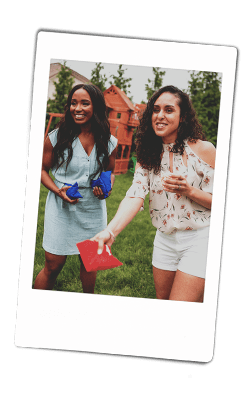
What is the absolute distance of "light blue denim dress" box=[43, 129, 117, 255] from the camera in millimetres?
1916

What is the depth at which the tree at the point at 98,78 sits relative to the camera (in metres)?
1.88

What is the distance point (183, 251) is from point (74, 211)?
0.78m

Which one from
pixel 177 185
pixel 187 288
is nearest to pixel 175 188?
pixel 177 185

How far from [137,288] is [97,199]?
2.47 feet

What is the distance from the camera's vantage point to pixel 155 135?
6.13 feet

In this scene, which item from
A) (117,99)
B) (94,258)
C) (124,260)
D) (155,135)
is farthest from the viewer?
(124,260)

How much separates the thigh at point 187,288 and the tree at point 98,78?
1.32 metres

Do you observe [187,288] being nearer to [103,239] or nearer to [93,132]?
[103,239]

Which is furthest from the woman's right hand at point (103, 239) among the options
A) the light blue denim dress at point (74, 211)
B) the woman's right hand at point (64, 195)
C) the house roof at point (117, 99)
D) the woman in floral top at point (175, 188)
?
the house roof at point (117, 99)

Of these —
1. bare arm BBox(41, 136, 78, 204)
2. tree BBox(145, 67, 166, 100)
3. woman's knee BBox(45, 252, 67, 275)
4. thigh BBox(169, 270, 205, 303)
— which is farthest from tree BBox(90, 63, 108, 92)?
thigh BBox(169, 270, 205, 303)

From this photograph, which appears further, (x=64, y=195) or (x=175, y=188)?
(x=64, y=195)

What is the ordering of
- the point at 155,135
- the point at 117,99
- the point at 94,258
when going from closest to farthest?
the point at 94,258
the point at 155,135
the point at 117,99

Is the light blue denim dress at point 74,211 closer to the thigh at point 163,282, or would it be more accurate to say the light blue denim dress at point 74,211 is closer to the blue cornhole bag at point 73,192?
the blue cornhole bag at point 73,192

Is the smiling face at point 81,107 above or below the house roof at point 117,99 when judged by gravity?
A: below
